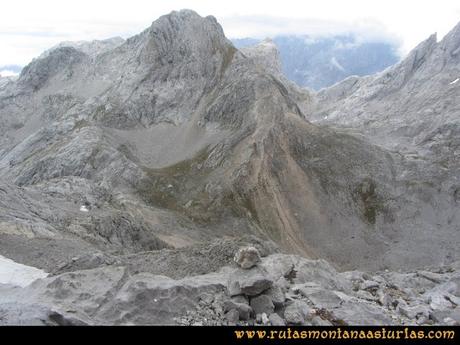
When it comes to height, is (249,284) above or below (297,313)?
above

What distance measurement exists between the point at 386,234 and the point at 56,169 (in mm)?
57308

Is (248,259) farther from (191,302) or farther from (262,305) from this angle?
(191,302)

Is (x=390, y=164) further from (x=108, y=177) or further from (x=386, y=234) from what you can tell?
(x=108, y=177)

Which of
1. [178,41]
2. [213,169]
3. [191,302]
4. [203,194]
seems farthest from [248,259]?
[178,41]

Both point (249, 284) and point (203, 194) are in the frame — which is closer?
point (249, 284)

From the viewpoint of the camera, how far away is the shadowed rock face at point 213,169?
61156mm

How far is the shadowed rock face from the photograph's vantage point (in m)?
61.2

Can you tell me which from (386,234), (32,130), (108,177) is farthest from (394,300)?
(32,130)

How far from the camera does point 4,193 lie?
39.9 metres

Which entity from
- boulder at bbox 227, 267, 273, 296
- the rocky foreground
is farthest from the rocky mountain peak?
boulder at bbox 227, 267, 273, 296

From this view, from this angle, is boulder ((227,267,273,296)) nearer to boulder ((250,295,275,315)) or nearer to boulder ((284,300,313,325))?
boulder ((250,295,275,315))

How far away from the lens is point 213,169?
79.1m

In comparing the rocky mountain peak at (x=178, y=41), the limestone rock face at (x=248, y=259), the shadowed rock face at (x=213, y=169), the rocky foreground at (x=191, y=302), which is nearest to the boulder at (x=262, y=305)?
the rocky foreground at (x=191, y=302)

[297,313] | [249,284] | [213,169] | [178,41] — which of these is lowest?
[213,169]
